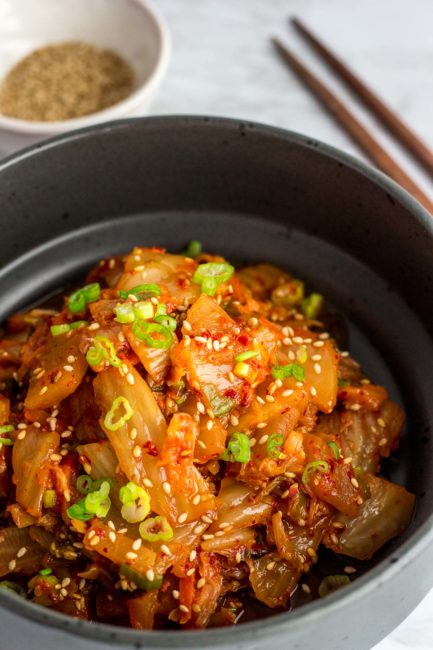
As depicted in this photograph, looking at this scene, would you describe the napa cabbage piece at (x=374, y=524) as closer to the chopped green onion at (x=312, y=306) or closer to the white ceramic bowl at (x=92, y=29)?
the chopped green onion at (x=312, y=306)

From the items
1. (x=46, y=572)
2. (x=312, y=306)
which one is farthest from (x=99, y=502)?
(x=312, y=306)

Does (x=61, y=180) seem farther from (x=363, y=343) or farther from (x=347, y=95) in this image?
(x=347, y=95)

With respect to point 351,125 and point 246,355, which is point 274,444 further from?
point 351,125

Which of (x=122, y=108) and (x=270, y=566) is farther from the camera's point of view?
(x=122, y=108)

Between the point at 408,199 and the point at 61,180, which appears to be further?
the point at 61,180

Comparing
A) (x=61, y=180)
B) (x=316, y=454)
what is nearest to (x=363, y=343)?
(x=316, y=454)

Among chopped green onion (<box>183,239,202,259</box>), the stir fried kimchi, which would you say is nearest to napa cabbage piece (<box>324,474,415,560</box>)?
the stir fried kimchi
